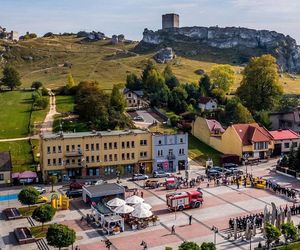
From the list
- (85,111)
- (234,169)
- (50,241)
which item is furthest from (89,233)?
(85,111)

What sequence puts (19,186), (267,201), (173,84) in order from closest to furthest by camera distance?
(267,201), (19,186), (173,84)

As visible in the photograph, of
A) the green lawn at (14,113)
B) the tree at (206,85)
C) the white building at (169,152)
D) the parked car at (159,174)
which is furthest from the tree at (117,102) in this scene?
the parked car at (159,174)

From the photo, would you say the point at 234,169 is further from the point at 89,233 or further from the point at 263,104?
the point at 263,104

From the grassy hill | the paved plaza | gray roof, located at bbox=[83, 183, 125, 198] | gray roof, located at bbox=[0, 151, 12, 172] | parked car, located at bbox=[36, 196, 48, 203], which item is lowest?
the paved plaza

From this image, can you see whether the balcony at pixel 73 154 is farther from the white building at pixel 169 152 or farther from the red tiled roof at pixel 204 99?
the red tiled roof at pixel 204 99

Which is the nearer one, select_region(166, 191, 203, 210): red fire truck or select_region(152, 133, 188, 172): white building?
select_region(166, 191, 203, 210): red fire truck

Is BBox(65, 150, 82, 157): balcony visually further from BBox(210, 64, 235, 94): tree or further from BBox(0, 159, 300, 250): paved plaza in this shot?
BBox(210, 64, 235, 94): tree

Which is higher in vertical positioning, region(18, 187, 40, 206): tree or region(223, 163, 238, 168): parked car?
region(18, 187, 40, 206): tree

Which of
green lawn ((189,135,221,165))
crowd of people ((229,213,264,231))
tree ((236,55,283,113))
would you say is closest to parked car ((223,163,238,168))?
green lawn ((189,135,221,165))
